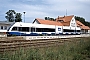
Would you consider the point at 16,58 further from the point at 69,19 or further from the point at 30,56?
the point at 69,19

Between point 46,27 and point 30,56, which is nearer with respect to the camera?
point 30,56

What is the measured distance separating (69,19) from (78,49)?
48859 mm

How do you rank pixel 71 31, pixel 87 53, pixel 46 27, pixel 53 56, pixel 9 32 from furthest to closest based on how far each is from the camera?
pixel 71 31 → pixel 46 27 → pixel 9 32 → pixel 87 53 → pixel 53 56

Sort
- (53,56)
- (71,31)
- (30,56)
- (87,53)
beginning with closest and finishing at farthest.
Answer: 1. (30,56)
2. (53,56)
3. (87,53)
4. (71,31)

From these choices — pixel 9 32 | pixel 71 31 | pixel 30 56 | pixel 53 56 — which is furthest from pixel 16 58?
pixel 71 31

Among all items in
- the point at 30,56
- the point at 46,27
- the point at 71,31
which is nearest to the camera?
the point at 30,56

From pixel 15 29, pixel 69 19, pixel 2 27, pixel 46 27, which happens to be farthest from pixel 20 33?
pixel 69 19

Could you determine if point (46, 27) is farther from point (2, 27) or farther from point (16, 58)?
point (16, 58)

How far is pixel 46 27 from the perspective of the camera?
33.9 meters

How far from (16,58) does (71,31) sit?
36.4 metres

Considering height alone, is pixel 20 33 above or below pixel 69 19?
below

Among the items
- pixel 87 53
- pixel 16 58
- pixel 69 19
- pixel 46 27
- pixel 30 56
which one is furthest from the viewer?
pixel 69 19

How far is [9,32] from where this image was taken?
94.4 ft

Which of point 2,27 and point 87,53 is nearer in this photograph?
point 87,53
